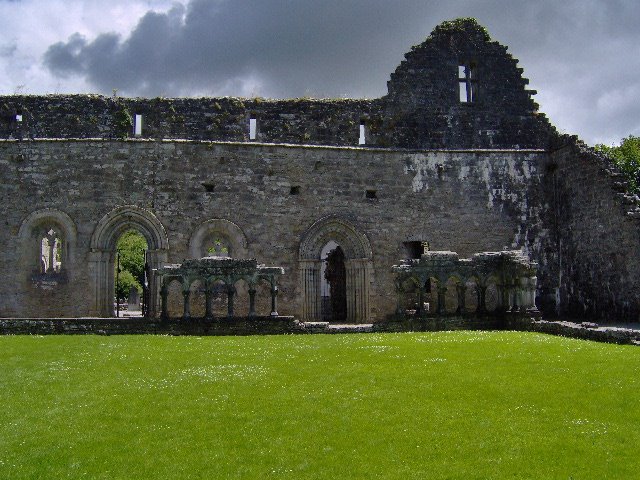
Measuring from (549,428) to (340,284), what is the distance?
20598mm

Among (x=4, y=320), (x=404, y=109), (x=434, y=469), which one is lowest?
(x=434, y=469)

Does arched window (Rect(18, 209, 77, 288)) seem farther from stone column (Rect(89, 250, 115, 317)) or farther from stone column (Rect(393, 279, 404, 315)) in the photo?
stone column (Rect(393, 279, 404, 315))

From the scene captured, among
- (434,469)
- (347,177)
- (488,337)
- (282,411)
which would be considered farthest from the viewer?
(347,177)

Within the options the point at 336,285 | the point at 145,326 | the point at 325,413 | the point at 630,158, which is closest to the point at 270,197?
the point at 145,326

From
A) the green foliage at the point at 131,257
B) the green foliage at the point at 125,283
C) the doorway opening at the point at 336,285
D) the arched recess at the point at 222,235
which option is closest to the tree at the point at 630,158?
the doorway opening at the point at 336,285

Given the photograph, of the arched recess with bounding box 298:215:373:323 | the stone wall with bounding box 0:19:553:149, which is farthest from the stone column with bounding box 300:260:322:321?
the stone wall with bounding box 0:19:553:149

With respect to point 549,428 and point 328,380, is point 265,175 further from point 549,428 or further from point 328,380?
point 549,428

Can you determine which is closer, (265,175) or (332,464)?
(332,464)

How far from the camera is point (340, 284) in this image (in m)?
28.4

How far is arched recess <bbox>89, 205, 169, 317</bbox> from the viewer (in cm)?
2117

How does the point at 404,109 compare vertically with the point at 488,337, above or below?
above

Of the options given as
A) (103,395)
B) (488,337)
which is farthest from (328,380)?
(488,337)

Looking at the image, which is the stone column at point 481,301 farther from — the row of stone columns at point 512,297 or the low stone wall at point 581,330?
the low stone wall at point 581,330

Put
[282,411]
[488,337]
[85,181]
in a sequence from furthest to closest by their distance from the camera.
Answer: [85,181] → [488,337] → [282,411]
